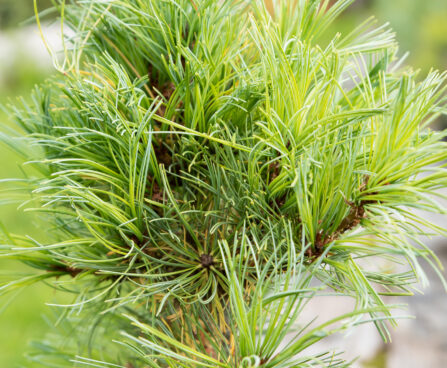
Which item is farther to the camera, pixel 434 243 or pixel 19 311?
pixel 434 243

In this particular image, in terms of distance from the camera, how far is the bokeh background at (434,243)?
3.94 feet

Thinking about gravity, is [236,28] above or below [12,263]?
above

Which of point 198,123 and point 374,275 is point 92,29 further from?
point 374,275

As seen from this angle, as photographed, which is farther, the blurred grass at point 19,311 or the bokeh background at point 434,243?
the blurred grass at point 19,311

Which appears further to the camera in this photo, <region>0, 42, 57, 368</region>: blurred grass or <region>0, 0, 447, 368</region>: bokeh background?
<region>0, 42, 57, 368</region>: blurred grass

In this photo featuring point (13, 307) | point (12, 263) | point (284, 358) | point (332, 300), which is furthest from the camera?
point (12, 263)

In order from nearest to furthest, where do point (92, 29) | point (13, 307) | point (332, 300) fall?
point (92, 29)
point (332, 300)
point (13, 307)

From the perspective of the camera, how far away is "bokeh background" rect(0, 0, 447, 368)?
3.94ft

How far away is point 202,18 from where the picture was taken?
38 cm

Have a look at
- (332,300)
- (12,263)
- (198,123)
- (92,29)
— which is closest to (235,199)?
(198,123)

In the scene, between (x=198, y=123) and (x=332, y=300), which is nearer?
(x=198, y=123)

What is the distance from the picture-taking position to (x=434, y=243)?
1765mm

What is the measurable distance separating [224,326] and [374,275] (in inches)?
5.5

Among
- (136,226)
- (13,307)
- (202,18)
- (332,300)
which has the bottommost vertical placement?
(332,300)
